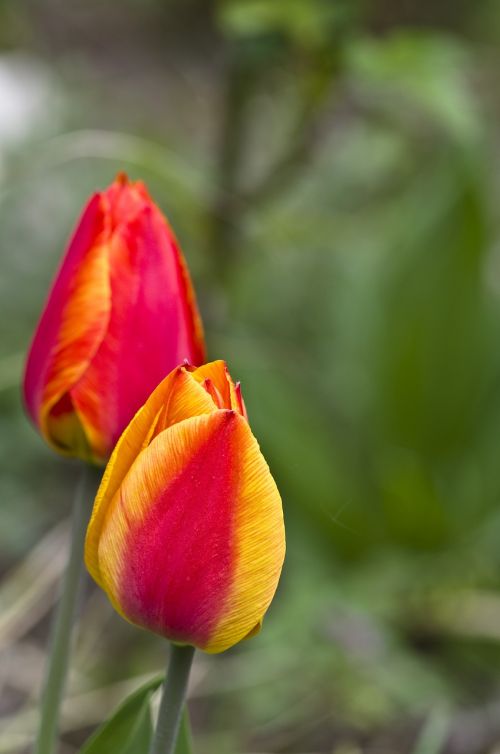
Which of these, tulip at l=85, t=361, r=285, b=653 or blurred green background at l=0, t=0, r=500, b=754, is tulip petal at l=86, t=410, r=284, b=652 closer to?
tulip at l=85, t=361, r=285, b=653

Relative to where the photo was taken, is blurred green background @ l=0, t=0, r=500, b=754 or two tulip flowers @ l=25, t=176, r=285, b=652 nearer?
two tulip flowers @ l=25, t=176, r=285, b=652

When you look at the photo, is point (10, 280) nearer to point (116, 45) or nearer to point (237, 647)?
point (237, 647)

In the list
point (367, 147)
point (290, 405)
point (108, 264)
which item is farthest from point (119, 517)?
point (367, 147)

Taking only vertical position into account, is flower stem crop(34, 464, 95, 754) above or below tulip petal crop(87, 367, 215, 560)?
below

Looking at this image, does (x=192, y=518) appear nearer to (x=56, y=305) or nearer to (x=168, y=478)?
(x=168, y=478)

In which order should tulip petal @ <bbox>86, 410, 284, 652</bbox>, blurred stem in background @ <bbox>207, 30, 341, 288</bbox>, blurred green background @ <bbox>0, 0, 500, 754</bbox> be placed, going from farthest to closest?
blurred stem in background @ <bbox>207, 30, 341, 288</bbox> < blurred green background @ <bbox>0, 0, 500, 754</bbox> < tulip petal @ <bbox>86, 410, 284, 652</bbox>

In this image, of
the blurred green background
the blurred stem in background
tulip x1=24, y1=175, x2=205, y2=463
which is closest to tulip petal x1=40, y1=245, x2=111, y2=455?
tulip x1=24, y1=175, x2=205, y2=463

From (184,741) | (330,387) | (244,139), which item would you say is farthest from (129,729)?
(244,139)
